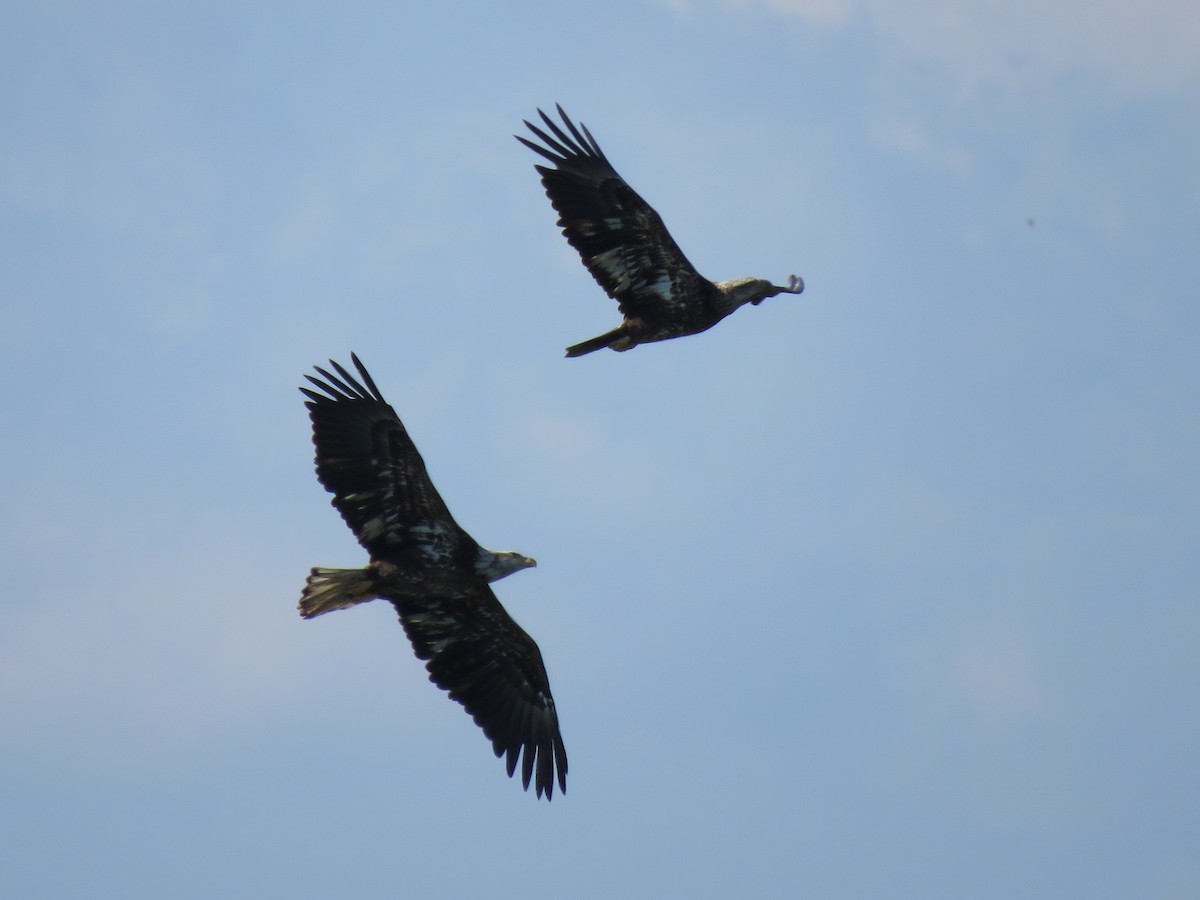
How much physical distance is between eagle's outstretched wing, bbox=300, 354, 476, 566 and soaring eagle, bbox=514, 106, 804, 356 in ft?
8.28

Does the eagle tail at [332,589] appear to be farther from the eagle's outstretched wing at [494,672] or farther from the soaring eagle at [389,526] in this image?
Result: the eagle's outstretched wing at [494,672]

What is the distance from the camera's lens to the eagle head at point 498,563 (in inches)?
608

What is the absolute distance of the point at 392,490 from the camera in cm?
1518

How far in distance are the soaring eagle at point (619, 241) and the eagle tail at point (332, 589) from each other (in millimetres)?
3455

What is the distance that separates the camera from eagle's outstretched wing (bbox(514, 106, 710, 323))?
16734 mm

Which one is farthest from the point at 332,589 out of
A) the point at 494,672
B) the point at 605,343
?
the point at 605,343

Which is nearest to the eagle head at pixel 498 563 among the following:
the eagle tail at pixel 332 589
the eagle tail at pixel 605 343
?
the eagle tail at pixel 332 589

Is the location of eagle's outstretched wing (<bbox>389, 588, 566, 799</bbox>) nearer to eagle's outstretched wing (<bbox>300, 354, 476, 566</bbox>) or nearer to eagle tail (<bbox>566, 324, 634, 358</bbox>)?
eagle's outstretched wing (<bbox>300, 354, 476, 566</bbox>)

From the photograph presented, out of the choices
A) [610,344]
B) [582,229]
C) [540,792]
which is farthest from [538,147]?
[540,792]

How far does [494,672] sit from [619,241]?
468cm

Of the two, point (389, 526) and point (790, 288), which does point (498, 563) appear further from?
point (790, 288)

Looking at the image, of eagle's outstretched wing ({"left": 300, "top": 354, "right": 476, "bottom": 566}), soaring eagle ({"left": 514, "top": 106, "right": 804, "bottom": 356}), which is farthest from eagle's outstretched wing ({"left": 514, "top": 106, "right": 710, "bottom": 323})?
eagle's outstretched wing ({"left": 300, "top": 354, "right": 476, "bottom": 566})

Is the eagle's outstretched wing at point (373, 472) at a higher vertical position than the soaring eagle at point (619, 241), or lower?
lower

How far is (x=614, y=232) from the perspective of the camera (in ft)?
55.2
